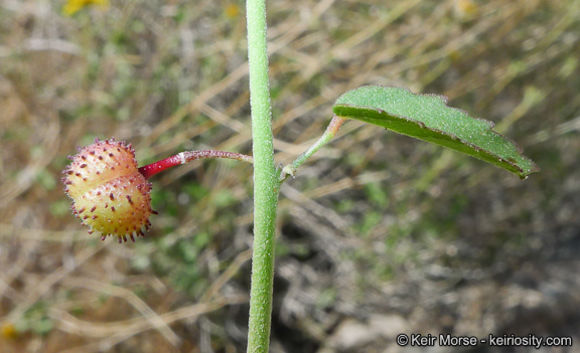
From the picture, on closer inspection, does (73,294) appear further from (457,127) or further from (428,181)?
(457,127)

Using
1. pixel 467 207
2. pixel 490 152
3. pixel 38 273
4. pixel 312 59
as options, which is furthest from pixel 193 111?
pixel 490 152

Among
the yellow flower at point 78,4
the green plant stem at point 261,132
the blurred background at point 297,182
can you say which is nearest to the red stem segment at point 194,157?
the green plant stem at point 261,132

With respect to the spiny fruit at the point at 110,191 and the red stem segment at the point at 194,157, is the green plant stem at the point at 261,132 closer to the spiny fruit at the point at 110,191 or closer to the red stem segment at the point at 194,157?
the red stem segment at the point at 194,157

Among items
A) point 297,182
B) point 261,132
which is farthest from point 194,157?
point 297,182

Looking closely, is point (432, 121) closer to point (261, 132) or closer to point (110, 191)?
point (261, 132)

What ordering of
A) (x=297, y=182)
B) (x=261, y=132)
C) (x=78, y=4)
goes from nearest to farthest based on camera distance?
(x=261, y=132), (x=78, y=4), (x=297, y=182)

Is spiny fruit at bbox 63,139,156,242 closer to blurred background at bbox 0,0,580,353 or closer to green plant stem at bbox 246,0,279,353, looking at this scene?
green plant stem at bbox 246,0,279,353
